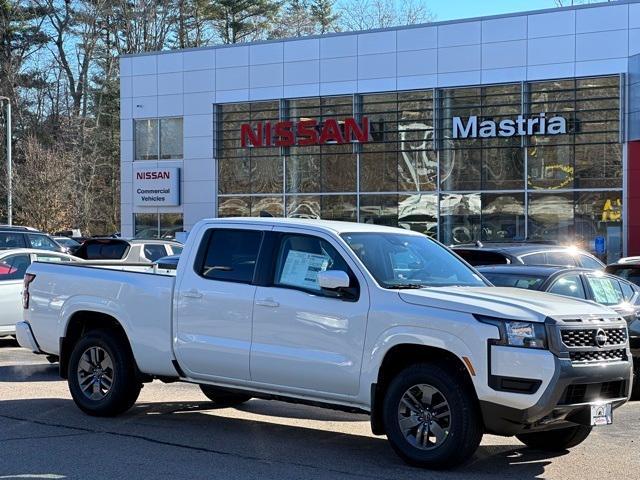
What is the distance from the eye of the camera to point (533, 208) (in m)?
31.4

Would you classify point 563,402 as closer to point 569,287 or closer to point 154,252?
point 569,287

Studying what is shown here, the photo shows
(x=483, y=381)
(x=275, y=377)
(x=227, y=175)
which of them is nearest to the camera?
(x=483, y=381)

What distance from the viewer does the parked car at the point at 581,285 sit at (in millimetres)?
10562

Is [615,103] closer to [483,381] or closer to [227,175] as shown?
[227,175]

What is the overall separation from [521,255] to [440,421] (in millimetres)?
7287

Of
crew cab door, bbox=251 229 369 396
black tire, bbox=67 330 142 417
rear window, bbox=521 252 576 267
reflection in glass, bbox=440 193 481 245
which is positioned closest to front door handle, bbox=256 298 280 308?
crew cab door, bbox=251 229 369 396

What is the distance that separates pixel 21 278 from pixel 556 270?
854 centimetres

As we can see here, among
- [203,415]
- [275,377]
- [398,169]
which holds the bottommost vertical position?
[203,415]

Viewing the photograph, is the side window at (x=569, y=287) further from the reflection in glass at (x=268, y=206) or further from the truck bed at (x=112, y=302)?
the reflection in glass at (x=268, y=206)

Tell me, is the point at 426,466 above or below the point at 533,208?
below

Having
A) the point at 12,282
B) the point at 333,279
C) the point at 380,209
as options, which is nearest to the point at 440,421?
the point at 333,279

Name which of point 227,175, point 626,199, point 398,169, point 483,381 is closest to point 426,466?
point 483,381

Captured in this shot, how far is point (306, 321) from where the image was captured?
304 inches

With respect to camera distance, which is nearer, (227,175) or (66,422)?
(66,422)
